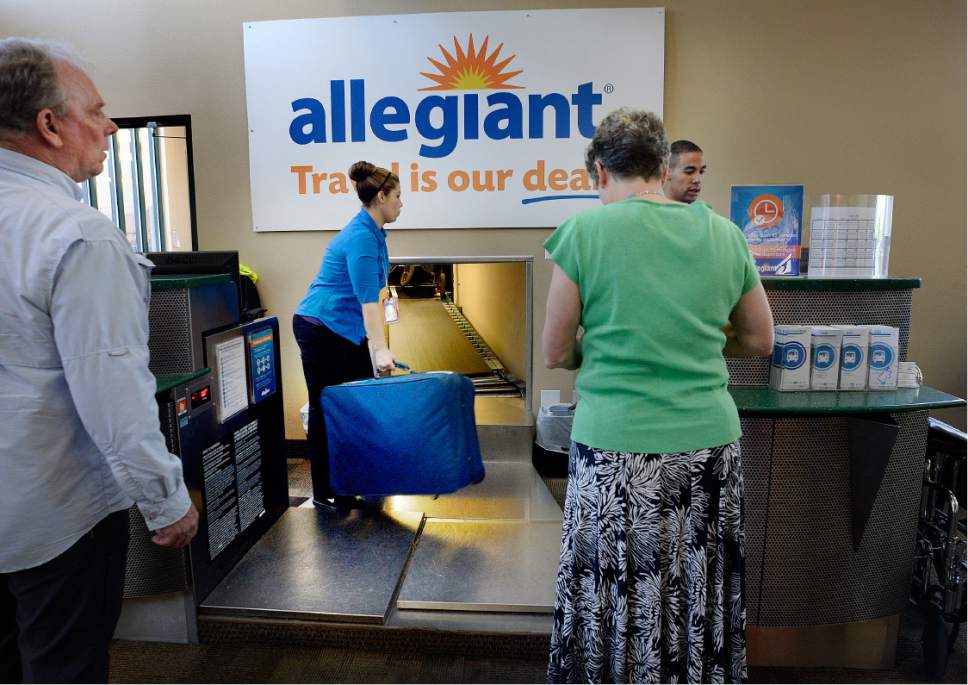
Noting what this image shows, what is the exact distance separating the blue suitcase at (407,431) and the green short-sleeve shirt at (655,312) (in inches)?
54.8

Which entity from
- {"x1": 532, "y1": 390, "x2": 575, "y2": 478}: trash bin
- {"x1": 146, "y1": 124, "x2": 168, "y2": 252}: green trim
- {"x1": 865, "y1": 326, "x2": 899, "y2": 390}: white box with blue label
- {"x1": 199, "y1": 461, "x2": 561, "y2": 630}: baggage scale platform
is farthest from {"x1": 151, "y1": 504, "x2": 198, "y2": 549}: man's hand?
{"x1": 146, "y1": 124, "x2": 168, "y2": 252}: green trim

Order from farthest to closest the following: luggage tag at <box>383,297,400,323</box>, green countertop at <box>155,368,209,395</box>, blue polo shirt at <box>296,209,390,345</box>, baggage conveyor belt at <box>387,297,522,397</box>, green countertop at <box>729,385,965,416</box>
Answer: baggage conveyor belt at <box>387,297,522,397</box>, luggage tag at <box>383,297,400,323</box>, blue polo shirt at <box>296,209,390,345</box>, green countertop at <box>155,368,209,395</box>, green countertop at <box>729,385,965,416</box>

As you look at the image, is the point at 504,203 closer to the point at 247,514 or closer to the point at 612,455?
the point at 247,514

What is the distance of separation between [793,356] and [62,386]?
209cm

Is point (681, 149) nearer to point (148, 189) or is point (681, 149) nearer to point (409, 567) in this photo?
point (409, 567)

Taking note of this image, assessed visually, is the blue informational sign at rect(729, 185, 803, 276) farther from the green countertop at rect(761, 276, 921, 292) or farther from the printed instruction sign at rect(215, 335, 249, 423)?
the printed instruction sign at rect(215, 335, 249, 423)

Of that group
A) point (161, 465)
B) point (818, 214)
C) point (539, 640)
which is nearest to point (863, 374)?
point (818, 214)

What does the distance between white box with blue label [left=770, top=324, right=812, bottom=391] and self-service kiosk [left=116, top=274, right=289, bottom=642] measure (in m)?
2.04

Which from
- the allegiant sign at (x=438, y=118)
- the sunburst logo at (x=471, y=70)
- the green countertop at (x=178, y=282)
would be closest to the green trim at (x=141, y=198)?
the allegiant sign at (x=438, y=118)

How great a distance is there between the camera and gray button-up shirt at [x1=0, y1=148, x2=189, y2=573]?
3.74 feet

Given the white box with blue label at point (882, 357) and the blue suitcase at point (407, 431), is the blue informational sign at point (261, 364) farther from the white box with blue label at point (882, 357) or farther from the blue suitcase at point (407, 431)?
the white box with blue label at point (882, 357)

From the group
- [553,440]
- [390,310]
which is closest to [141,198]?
[390,310]

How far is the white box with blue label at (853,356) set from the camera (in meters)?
2.17

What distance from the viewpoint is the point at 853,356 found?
218cm
